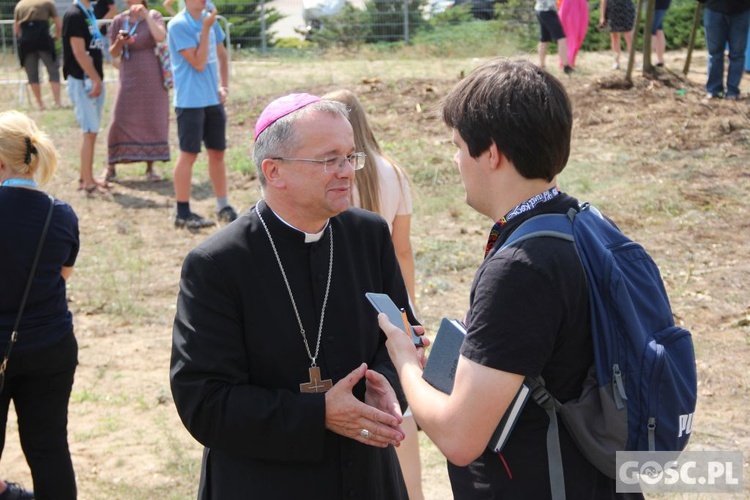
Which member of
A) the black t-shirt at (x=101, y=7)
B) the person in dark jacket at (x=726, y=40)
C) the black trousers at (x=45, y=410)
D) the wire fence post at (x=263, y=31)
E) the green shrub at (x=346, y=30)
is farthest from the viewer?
the green shrub at (x=346, y=30)

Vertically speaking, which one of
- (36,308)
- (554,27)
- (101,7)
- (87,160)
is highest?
(101,7)

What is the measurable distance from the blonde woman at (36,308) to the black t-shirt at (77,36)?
593cm

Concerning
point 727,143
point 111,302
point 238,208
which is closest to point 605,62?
point 727,143

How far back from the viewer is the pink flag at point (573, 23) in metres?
14.8

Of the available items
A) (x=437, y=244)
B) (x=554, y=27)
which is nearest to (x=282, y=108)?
(x=437, y=244)

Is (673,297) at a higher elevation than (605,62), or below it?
below

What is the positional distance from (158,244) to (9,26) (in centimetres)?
1578

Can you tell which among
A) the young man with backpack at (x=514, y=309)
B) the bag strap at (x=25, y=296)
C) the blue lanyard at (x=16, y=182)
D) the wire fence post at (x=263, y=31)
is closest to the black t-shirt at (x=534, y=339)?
the young man with backpack at (x=514, y=309)

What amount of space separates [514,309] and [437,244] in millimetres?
5878

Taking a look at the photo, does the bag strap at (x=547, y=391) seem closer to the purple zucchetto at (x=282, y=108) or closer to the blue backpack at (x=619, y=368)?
the blue backpack at (x=619, y=368)

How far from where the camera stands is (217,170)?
8.56m

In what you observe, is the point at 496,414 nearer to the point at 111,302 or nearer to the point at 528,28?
the point at 111,302

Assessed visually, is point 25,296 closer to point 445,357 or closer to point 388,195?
point 388,195

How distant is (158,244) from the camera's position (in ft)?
27.5
